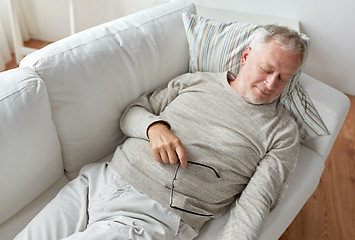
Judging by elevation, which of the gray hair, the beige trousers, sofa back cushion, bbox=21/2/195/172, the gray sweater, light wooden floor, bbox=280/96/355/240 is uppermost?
the gray hair

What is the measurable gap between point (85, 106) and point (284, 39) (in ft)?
2.35

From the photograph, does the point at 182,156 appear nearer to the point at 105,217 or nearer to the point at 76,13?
the point at 105,217

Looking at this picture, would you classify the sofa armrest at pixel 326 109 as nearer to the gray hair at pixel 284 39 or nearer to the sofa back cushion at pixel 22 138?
the gray hair at pixel 284 39

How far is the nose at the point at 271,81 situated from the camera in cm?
116

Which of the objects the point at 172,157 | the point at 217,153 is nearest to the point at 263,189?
the point at 217,153

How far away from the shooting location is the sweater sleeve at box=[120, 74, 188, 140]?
116cm

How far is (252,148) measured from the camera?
1.18m

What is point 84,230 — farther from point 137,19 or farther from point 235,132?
point 137,19

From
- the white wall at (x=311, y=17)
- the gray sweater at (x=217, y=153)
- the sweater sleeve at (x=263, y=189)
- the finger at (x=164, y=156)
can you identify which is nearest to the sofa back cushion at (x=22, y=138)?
the gray sweater at (x=217, y=153)

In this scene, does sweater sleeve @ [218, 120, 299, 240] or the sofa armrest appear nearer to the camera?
sweater sleeve @ [218, 120, 299, 240]

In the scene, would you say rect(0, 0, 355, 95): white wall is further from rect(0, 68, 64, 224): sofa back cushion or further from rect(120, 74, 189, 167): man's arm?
rect(0, 68, 64, 224): sofa back cushion

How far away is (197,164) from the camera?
1102 mm

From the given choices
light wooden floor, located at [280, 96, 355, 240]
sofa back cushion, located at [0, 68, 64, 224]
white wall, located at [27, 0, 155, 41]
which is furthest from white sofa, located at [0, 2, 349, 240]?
white wall, located at [27, 0, 155, 41]

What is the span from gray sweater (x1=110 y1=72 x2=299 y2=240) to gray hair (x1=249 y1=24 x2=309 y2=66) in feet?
0.64
